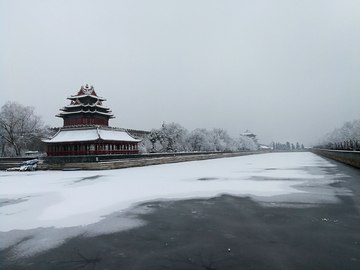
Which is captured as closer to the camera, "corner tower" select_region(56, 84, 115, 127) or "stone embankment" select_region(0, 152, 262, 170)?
"stone embankment" select_region(0, 152, 262, 170)

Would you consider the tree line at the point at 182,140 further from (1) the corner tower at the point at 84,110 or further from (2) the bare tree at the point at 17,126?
(2) the bare tree at the point at 17,126

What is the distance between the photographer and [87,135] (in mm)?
40344

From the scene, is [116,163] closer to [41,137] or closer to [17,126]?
[17,126]

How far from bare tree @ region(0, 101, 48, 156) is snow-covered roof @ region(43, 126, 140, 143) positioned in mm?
15103

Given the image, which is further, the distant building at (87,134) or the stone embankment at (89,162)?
the distant building at (87,134)

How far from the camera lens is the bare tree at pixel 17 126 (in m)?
52.1

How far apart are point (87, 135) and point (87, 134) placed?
15.9 inches

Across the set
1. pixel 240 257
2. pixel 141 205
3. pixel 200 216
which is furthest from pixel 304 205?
pixel 141 205

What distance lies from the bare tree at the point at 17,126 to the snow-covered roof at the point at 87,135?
1510cm

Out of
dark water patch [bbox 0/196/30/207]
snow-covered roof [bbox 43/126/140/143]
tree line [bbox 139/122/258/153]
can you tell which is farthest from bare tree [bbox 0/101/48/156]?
dark water patch [bbox 0/196/30/207]

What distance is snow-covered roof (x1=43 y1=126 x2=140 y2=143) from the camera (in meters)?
39.5

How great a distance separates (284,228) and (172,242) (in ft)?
10.9

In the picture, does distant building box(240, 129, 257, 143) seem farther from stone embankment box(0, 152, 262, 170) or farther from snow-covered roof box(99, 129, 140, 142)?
stone embankment box(0, 152, 262, 170)

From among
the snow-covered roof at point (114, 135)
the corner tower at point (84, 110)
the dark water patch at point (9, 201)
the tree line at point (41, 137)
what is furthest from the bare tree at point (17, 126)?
the dark water patch at point (9, 201)
